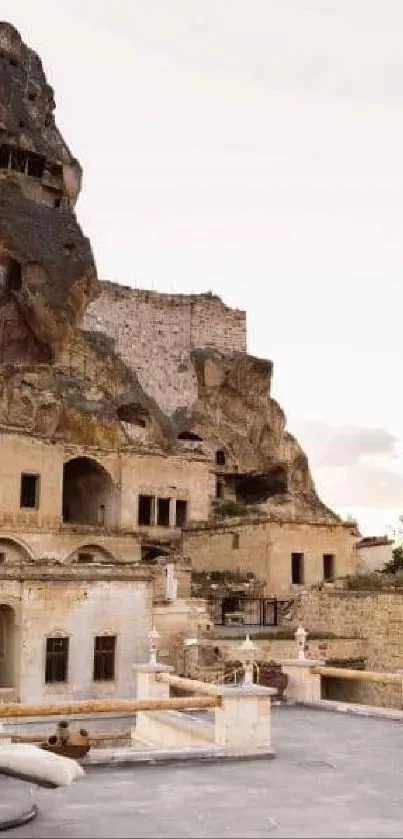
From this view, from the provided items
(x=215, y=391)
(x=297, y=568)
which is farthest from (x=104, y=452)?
(x=215, y=391)

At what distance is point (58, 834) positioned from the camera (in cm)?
697

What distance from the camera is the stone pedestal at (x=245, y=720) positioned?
1113 centimetres

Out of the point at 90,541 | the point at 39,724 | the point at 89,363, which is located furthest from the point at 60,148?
the point at 39,724

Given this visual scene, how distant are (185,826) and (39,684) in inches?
757

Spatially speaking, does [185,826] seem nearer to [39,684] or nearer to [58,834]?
[58,834]

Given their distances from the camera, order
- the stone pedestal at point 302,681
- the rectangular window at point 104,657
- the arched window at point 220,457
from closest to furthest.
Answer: the stone pedestal at point 302,681 → the rectangular window at point 104,657 → the arched window at point 220,457

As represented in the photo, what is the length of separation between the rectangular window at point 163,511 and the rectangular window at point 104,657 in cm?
1578

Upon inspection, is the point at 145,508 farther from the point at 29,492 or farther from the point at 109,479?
the point at 29,492

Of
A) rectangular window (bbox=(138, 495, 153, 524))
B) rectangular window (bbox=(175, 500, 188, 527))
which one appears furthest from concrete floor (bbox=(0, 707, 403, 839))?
rectangular window (bbox=(175, 500, 188, 527))

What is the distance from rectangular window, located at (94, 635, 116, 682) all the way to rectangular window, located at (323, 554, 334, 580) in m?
14.4

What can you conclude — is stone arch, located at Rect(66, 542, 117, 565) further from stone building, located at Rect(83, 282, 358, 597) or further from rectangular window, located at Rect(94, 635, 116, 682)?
rectangular window, located at Rect(94, 635, 116, 682)

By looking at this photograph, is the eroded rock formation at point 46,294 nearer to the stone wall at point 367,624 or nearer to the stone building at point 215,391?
the stone building at point 215,391

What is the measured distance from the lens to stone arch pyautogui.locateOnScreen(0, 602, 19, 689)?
25.9 m

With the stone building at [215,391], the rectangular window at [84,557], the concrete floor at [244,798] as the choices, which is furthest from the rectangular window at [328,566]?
the concrete floor at [244,798]
